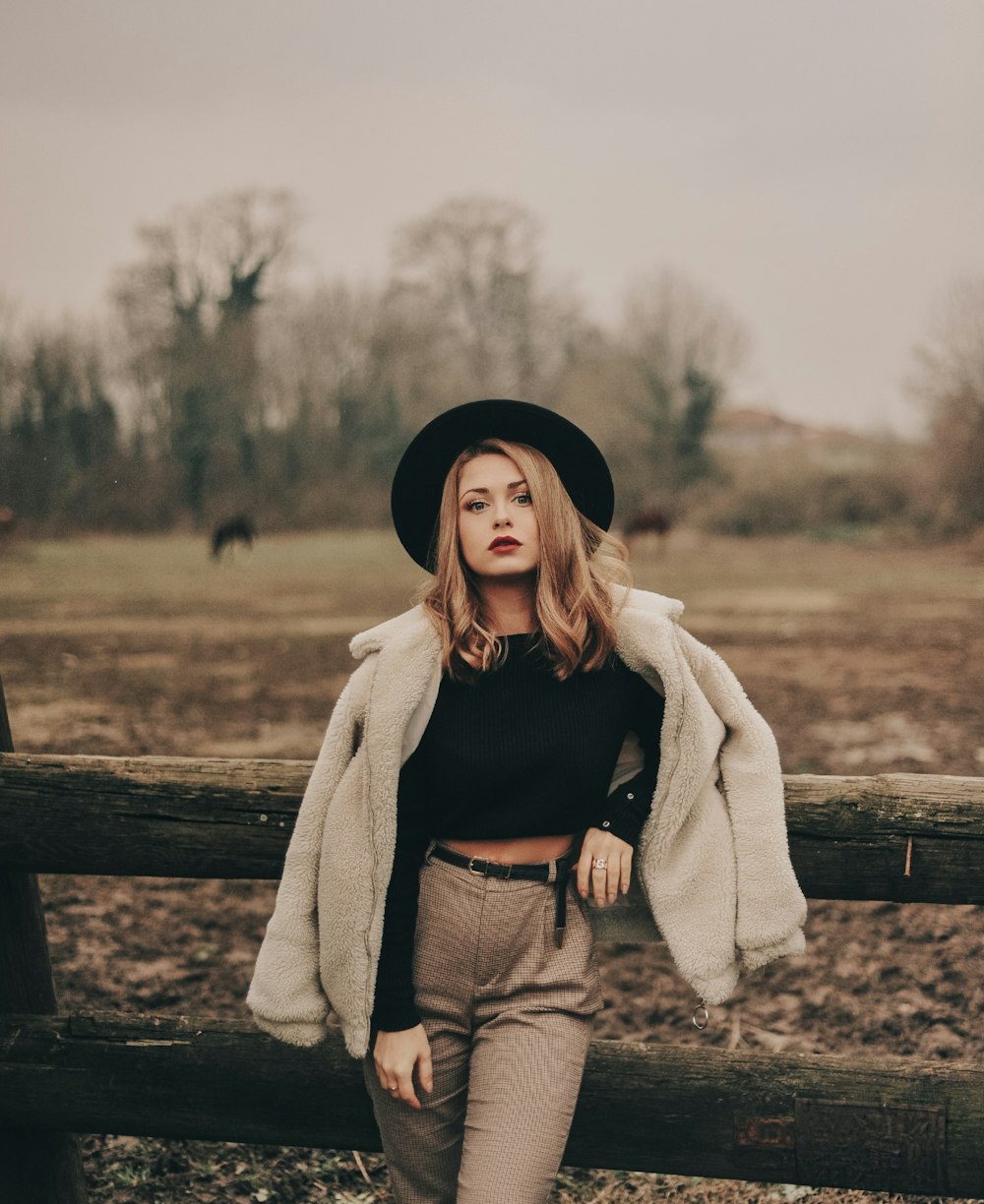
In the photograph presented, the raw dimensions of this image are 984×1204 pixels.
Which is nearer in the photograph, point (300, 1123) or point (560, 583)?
point (560, 583)

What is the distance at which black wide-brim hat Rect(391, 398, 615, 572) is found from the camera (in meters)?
2.26

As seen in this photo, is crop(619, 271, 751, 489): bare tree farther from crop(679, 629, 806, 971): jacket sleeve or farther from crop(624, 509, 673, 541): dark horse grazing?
crop(679, 629, 806, 971): jacket sleeve

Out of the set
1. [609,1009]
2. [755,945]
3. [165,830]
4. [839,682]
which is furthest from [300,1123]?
[839,682]

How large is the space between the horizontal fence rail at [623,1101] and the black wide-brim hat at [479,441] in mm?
1198

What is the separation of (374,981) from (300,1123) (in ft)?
2.52

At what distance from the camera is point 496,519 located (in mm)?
2203

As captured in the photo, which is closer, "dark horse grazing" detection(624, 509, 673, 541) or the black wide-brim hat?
the black wide-brim hat

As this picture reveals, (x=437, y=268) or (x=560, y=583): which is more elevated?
(x=437, y=268)

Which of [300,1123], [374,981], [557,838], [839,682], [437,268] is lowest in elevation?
[839,682]

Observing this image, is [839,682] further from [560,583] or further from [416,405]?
[416,405]

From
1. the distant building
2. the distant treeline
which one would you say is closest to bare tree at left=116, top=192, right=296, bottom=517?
the distant treeline

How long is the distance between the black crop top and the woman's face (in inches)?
6.6

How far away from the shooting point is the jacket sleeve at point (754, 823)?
2.15 metres

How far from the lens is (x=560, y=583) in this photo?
2.22 meters
